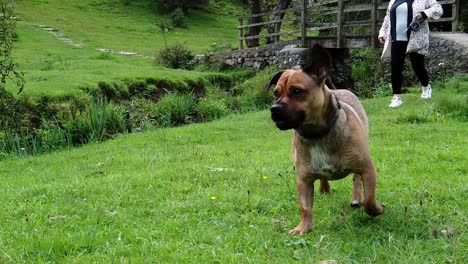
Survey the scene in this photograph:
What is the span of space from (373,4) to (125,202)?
1384 centimetres

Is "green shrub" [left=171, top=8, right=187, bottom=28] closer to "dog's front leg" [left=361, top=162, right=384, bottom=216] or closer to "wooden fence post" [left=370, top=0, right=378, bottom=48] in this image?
"wooden fence post" [left=370, top=0, right=378, bottom=48]

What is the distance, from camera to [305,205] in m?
4.27

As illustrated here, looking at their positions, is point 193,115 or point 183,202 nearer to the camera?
point 183,202

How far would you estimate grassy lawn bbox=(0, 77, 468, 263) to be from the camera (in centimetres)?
385

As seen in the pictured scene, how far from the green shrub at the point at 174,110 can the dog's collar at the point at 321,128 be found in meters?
9.86

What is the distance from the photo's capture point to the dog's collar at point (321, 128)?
412 cm

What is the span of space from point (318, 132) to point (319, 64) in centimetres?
51

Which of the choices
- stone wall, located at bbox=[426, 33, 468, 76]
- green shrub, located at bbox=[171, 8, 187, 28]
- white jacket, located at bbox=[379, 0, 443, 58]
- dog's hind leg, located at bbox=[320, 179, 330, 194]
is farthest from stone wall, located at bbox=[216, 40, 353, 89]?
green shrub, located at bbox=[171, 8, 187, 28]

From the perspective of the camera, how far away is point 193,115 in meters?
14.8

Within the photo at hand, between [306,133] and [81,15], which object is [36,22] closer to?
[81,15]

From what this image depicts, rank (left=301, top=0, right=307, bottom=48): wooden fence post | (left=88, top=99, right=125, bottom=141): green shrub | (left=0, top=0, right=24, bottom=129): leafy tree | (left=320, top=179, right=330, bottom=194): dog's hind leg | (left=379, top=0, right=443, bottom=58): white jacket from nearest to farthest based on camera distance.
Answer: (left=320, top=179, right=330, bottom=194): dog's hind leg → (left=0, top=0, right=24, bottom=129): leafy tree → (left=379, top=0, right=443, bottom=58): white jacket → (left=88, top=99, right=125, bottom=141): green shrub → (left=301, top=0, right=307, bottom=48): wooden fence post

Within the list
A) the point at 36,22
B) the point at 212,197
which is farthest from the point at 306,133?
the point at 36,22

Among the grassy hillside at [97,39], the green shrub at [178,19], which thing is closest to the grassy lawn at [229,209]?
the grassy hillside at [97,39]

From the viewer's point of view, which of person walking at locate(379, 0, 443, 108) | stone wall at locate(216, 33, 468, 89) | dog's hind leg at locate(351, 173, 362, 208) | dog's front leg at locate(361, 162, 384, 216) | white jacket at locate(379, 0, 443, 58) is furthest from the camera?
stone wall at locate(216, 33, 468, 89)
